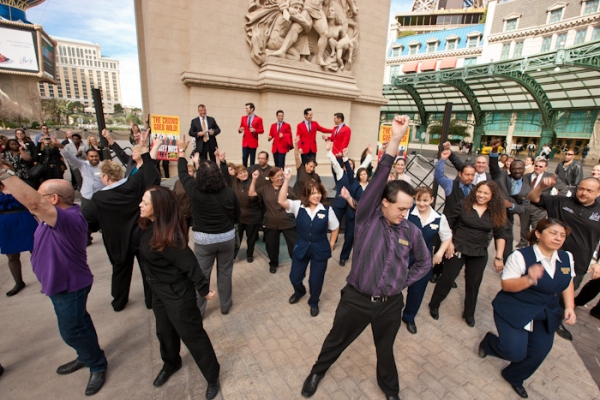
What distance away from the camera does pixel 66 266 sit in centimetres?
247

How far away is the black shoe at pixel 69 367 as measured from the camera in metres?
2.86

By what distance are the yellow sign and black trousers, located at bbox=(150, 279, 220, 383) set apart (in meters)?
6.66

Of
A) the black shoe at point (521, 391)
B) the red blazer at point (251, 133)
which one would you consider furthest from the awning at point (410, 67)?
the black shoe at point (521, 391)

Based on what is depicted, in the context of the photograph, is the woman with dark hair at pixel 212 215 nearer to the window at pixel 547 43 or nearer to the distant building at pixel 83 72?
the window at pixel 547 43

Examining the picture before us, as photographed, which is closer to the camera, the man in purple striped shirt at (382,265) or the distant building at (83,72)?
the man in purple striped shirt at (382,265)

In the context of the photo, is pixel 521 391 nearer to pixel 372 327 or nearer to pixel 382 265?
pixel 372 327

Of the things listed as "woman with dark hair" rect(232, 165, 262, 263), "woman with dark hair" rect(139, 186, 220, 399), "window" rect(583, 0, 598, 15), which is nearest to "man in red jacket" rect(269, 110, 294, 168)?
"woman with dark hair" rect(232, 165, 262, 263)

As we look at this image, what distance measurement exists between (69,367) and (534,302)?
4686 mm

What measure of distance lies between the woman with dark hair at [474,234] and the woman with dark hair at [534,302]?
71 centimetres

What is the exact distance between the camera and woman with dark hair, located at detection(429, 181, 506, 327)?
3600 mm

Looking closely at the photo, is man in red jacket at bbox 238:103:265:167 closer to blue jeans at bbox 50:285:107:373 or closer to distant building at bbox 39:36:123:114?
blue jeans at bbox 50:285:107:373

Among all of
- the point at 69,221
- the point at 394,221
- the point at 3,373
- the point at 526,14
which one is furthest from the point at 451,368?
the point at 526,14

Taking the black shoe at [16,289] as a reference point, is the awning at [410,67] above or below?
above

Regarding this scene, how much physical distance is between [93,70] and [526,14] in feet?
615
